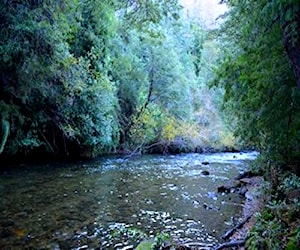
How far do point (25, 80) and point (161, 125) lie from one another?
12.7 metres

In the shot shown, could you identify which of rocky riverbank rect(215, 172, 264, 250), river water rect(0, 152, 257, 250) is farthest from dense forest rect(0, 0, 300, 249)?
river water rect(0, 152, 257, 250)

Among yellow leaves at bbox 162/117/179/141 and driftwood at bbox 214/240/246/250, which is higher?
yellow leaves at bbox 162/117/179/141

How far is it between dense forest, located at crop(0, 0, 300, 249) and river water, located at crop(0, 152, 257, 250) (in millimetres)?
1703

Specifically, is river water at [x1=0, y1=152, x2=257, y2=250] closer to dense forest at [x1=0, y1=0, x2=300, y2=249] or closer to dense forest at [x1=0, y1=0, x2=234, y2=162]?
dense forest at [x1=0, y1=0, x2=300, y2=249]

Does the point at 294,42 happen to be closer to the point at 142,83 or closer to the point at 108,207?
the point at 108,207

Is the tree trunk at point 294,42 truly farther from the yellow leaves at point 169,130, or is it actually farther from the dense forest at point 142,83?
the yellow leaves at point 169,130

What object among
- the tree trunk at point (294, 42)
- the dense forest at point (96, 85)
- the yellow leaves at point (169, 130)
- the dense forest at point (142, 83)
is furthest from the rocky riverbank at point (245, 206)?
the yellow leaves at point (169, 130)

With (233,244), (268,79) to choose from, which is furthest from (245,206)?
(268,79)

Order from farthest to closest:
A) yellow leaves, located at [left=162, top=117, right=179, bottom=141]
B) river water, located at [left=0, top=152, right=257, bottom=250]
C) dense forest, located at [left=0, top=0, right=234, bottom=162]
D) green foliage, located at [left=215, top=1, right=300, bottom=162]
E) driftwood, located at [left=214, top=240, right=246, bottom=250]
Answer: yellow leaves, located at [left=162, top=117, right=179, bottom=141] → dense forest, located at [left=0, top=0, right=234, bottom=162] → river water, located at [left=0, top=152, right=257, bottom=250] → driftwood, located at [left=214, top=240, right=246, bottom=250] → green foliage, located at [left=215, top=1, right=300, bottom=162]

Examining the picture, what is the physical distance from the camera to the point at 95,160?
1853 cm

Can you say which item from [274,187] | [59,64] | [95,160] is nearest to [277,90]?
[274,187]

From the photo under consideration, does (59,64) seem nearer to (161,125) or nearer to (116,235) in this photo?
(116,235)

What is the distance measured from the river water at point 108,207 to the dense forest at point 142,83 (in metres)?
1.70

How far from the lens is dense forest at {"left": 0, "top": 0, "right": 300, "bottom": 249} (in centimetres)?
579
